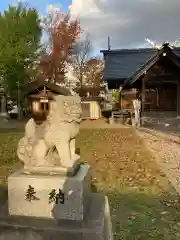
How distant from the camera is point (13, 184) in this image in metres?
2.79

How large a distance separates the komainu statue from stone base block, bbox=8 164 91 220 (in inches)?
6.1

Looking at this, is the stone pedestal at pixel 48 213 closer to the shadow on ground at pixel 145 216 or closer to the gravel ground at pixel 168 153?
the shadow on ground at pixel 145 216

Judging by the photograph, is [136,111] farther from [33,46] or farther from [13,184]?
[13,184]

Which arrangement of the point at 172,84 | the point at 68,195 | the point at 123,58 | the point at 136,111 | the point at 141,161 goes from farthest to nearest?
the point at 123,58 < the point at 172,84 < the point at 136,111 < the point at 141,161 < the point at 68,195

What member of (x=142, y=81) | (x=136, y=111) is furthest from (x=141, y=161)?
(x=142, y=81)

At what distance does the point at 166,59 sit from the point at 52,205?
17.0 meters

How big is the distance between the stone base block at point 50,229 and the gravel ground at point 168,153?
3330 mm

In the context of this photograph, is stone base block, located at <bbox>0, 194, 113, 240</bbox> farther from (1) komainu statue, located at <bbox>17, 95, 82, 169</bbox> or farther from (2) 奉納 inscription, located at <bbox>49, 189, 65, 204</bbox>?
(1) komainu statue, located at <bbox>17, 95, 82, 169</bbox>

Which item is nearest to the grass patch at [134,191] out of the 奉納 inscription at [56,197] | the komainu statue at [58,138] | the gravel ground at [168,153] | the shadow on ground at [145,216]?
the shadow on ground at [145,216]

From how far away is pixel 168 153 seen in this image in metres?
9.27

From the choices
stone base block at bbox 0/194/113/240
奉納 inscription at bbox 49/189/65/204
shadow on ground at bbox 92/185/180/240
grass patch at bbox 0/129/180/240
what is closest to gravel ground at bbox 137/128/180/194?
grass patch at bbox 0/129/180/240

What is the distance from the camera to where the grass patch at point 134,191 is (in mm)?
4023

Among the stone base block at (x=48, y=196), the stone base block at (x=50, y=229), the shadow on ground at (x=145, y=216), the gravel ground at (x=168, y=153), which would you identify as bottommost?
the shadow on ground at (x=145, y=216)

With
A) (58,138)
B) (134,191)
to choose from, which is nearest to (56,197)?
(58,138)
